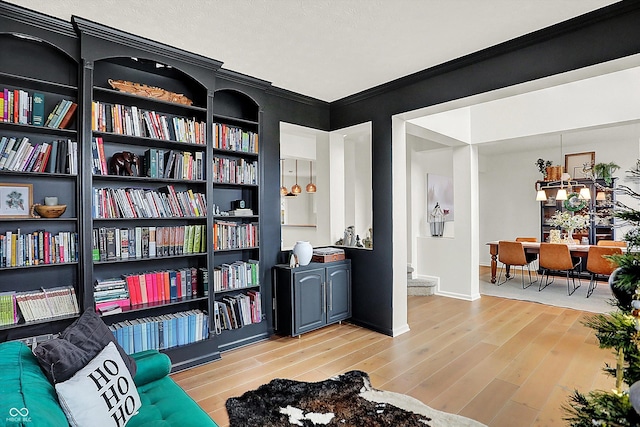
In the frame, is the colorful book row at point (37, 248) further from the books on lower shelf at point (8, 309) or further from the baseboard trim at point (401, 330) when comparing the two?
the baseboard trim at point (401, 330)

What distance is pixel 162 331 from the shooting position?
3027mm

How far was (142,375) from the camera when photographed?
6.43ft

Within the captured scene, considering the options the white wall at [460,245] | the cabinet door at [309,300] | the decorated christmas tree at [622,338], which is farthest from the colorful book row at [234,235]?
the white wall at [460,245]

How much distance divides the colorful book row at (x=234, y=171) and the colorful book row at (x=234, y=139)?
13 centimetres

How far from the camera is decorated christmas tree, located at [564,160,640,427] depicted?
1.30 meters

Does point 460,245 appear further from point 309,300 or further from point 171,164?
point 171,164

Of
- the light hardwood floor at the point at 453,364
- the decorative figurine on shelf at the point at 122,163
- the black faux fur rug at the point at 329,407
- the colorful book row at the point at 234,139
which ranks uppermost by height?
the colorful book row at the point at 234,139

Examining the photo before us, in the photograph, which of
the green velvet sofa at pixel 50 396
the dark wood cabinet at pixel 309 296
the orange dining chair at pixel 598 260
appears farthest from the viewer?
the orange dining chair at pixel 598 260

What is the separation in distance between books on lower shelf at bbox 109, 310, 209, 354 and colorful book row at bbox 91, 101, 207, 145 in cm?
159

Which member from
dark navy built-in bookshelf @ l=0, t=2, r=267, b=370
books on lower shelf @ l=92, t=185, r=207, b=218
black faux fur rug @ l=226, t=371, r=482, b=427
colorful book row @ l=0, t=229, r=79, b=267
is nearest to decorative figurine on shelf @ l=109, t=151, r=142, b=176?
dark navy built-in bookshelf @ l=0, t=2, r=267, b=370

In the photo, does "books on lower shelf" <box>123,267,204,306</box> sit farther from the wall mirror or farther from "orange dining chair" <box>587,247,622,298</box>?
"orange dining chair" <box>587,247,622,298</box>

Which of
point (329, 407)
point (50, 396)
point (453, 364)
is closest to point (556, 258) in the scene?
point (453, 364)

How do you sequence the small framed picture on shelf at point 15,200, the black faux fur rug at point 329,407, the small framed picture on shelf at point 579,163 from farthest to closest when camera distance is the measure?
the small framed picture on shelf at point 579,163 < the small framed picture on shelf at point 15,200 < the black faux fur rug at point 329,407

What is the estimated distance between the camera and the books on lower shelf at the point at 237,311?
347cm
